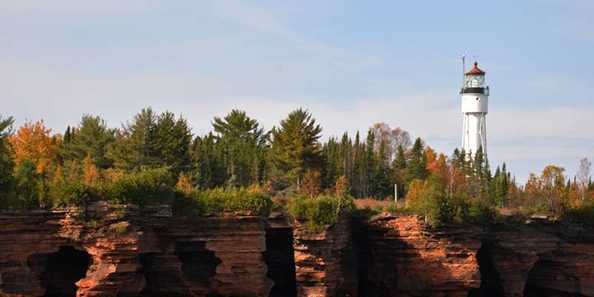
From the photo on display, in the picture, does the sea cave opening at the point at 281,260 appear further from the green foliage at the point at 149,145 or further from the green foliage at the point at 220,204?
the green foliage at the point at 149,145

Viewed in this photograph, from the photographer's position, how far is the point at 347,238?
3294 centimetres

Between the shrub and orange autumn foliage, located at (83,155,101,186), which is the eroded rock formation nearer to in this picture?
the shrub

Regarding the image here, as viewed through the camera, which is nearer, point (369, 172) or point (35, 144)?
point (35, 144)

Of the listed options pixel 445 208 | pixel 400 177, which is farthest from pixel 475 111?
pixel 445 208

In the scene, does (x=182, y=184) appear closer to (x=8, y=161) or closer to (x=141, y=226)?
(x=141, y=226)

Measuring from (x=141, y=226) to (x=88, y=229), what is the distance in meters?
2.02

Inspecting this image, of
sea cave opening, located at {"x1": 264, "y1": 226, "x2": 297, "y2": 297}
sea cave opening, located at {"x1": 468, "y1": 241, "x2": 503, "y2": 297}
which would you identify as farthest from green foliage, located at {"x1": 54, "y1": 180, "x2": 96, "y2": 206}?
sea cave opening, located at {"x1": 468, "y1": 241, "x2": 503, "y2": 297}

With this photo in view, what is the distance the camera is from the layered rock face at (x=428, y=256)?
1255 inches

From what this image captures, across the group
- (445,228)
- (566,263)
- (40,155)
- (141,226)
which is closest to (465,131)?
(566,263)

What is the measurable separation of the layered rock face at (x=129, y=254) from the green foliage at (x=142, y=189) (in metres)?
0.49

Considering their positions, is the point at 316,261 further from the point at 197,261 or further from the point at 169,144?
the point at 169,144

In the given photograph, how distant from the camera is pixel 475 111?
5816 cm

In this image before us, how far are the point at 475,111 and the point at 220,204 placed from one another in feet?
111

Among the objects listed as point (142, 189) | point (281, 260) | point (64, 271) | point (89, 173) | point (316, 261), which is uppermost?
point (89, 173)
